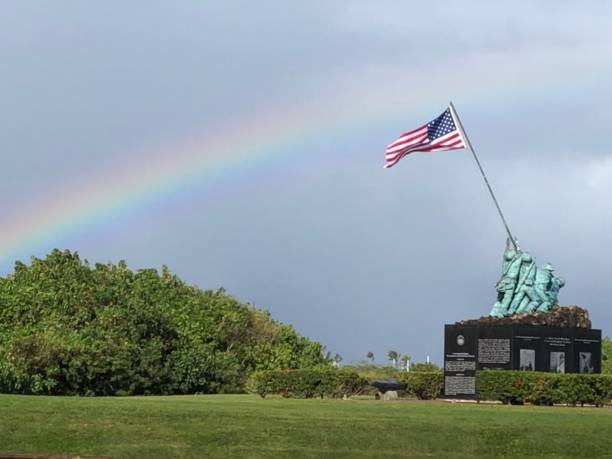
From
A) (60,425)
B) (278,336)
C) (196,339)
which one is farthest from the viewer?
(278,336)

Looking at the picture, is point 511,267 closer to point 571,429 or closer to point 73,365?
point 73,365

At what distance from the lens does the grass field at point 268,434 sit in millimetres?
18281

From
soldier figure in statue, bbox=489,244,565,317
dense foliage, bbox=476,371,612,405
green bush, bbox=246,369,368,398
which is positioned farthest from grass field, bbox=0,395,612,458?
soldier figure in statue, bbox=489,244,565,317

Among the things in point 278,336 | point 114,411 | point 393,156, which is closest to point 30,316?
point 278,336

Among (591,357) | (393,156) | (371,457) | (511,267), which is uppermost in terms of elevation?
(393,156)

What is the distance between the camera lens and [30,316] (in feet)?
162

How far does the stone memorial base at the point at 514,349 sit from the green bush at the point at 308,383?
333 cm

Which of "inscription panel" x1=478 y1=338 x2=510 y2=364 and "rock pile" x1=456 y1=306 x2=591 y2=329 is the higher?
"rock pile" x1=456 y1=306 x2=591 y2=329

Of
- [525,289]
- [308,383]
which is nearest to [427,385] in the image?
[308,383]

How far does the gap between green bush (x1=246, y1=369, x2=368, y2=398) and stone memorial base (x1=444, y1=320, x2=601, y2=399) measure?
3.33 meters

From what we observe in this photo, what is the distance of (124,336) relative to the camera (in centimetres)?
4597

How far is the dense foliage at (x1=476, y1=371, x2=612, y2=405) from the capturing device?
31.5 meters

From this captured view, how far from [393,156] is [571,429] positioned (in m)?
18.9

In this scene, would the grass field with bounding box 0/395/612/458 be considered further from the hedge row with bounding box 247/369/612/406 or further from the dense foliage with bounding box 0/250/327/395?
the dense foliage with bounding box 0/250/327/395
